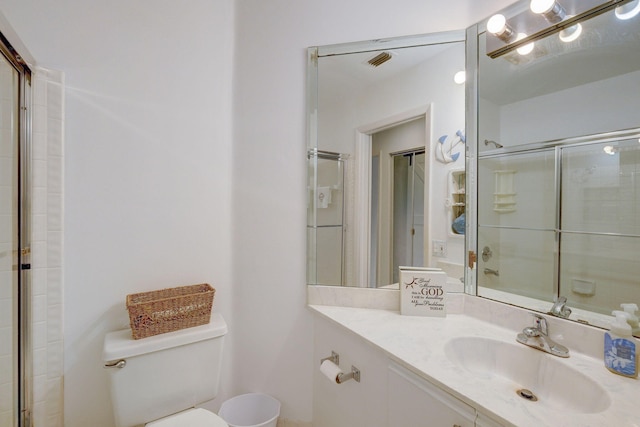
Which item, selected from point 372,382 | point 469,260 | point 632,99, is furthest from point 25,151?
point 632,99

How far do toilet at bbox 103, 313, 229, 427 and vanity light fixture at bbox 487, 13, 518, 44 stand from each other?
5.60ft

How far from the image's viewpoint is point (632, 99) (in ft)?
3.02

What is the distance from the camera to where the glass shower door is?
106 centimetres

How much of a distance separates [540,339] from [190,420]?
1.36 m

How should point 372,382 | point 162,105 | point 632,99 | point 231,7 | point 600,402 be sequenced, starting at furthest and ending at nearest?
point 231,7
point 162,105
point 372,382
point 632,99
point 600,402

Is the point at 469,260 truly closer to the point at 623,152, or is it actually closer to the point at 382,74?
the point at 623,152

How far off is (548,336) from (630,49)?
3.30ft

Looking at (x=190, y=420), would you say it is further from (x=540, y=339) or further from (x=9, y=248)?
(x=540, y=339)

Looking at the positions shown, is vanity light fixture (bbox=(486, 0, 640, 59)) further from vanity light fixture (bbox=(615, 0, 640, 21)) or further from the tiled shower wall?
the tiled shower wall

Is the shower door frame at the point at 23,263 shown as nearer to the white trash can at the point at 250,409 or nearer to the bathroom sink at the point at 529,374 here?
the white trash can at the point at 250,409

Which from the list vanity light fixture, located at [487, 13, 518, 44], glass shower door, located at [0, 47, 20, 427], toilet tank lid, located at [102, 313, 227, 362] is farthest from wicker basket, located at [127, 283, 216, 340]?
vanity light fixture, located at [487, 13, 518, 44]

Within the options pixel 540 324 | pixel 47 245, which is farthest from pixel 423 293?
pixel 47 245

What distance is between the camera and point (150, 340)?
113 centimetres

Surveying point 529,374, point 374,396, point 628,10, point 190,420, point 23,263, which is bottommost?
point 190,420
